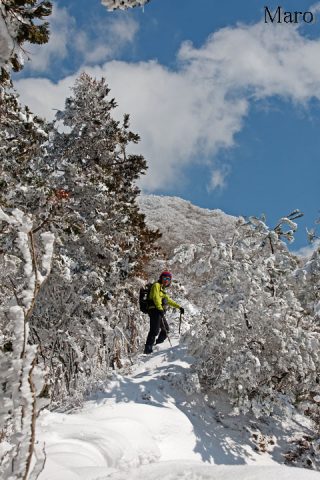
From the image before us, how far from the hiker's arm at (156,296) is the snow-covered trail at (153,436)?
1.07 meters

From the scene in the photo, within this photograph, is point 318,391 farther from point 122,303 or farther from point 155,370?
point 122,303

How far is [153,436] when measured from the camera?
252 inches

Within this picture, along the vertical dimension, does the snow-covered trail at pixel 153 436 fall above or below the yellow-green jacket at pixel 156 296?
below

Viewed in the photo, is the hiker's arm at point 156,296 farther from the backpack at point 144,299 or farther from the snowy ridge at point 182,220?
the snowy ridge at point 182,220

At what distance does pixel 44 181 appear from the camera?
11234 mm

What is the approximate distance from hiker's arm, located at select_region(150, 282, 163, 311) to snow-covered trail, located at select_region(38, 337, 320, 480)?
1067mm

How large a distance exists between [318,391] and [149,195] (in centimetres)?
5836

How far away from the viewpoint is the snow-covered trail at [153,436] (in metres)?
3.44

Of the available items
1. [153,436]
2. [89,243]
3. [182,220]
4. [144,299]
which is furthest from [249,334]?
[182,220]

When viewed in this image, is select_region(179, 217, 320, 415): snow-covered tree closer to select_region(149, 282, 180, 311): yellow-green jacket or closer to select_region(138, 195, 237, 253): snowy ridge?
select_region(149, 282, 180, 311): yellow-green jacket

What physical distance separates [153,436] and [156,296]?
13.4 feet

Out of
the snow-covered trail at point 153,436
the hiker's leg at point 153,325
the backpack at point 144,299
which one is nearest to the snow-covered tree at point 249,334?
the snow-covered trail at point 153,436

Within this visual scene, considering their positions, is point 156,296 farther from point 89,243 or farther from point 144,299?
point 89,243

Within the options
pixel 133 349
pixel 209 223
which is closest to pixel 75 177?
pixel 133 349
